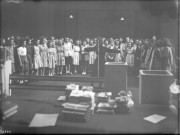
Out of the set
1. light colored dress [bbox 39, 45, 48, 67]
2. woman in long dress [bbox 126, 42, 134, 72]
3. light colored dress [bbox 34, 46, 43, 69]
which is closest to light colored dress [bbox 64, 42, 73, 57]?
light colored dress [bbox 39, 45, 48, 67]

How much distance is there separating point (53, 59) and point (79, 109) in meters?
4.87

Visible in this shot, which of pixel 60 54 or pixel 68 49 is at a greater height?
pixel 68 49

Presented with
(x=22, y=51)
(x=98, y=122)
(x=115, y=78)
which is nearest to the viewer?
(x=98, y=122)

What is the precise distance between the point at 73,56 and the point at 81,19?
11.0 feet

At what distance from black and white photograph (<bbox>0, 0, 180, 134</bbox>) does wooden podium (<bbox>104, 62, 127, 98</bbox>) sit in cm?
2

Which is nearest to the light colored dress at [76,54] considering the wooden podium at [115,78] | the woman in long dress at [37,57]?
the woman in long dress at [37,57]

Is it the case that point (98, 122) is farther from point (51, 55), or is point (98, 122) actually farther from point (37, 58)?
point (51, 55)

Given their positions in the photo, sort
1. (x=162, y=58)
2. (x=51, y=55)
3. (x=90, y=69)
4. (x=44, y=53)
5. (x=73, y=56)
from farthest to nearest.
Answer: (x=90, y=69), (x=73, y=56), (x=51, y=55), (x=44, y=53), (x=162, y=58)

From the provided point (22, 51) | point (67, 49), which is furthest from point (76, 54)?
point (22, 51)

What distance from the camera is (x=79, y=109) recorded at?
4.46 metres

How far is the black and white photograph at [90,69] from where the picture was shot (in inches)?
177

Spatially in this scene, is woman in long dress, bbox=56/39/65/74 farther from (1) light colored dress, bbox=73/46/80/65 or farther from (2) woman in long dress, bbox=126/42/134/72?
(2) woman in long dress, bbox=126/42/134/72

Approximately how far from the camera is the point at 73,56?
31.0 feet

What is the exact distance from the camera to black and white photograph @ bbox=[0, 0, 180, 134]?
177 inches
